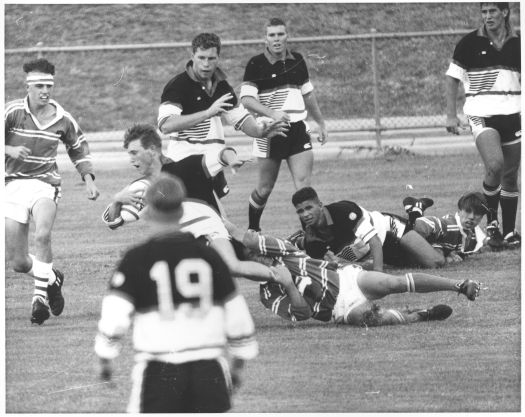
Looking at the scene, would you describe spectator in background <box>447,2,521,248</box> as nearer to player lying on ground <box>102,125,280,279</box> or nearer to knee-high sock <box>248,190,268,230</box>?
knee-high sock <box>248,190,268,230</box>

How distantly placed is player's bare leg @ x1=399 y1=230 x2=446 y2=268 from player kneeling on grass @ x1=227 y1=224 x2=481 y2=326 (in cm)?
156

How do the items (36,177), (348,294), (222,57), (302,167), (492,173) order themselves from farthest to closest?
(222,57)
(302,167)
(492,173)
(36,177)
(348,294)

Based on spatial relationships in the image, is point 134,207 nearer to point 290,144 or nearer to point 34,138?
point 34,138

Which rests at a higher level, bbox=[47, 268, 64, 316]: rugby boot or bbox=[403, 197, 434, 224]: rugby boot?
bbox=[47, 268, 64, 316]: rugby boot

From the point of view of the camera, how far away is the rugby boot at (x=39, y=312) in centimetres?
846

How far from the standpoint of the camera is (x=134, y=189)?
23.6ft

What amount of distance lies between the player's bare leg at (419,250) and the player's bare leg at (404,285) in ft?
5.63

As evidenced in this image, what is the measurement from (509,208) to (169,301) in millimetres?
6398

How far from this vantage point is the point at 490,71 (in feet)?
34.3

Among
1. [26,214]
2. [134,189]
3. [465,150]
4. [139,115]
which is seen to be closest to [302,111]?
[26,214]

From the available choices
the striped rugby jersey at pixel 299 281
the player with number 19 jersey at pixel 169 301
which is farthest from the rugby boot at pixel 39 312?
the player with number 19 jersey at pixel 169 301

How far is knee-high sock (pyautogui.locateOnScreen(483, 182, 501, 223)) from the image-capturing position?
10.6 meters

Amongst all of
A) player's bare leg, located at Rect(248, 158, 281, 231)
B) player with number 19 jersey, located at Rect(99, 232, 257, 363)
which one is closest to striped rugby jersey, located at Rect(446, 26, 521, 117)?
player's bare leg, located at Rect(248, 158, 281, 231)

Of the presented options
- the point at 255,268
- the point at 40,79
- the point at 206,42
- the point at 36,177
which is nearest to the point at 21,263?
the point at 36,177
